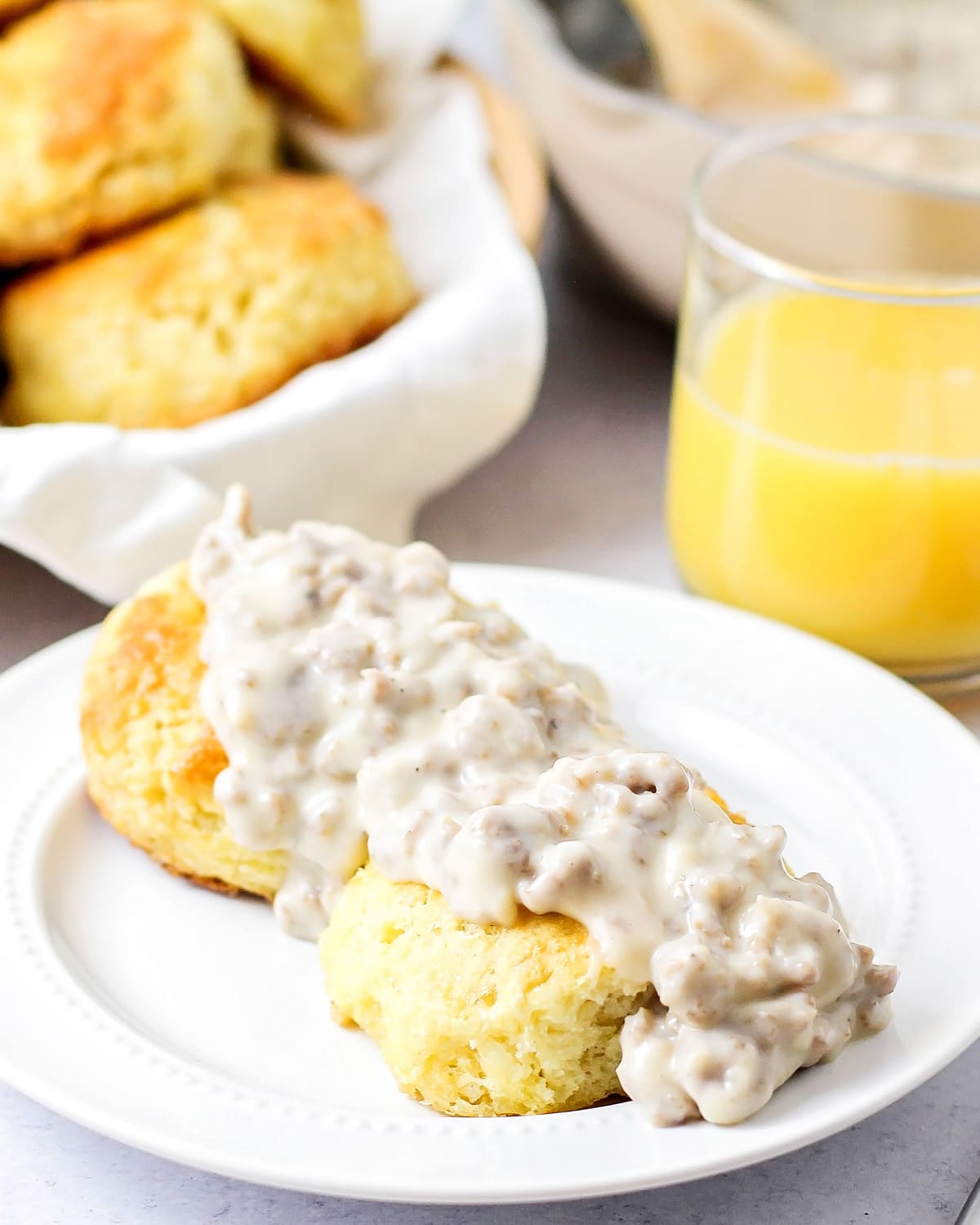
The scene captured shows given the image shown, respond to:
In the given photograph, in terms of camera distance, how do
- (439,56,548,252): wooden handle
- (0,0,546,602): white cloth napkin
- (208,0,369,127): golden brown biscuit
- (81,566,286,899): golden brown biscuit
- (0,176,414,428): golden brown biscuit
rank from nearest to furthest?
(81,566,286,899): golden brown biscuit → (0,0,546,602): white cloth napkin → (0,176,414,428): golden brown biscuit → (208,0,369,127): golden brown biscuit → (439,56,548,252): wooden handle

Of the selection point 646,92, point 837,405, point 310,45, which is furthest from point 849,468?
point 646,92

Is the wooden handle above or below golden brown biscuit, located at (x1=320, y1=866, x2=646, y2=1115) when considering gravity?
above

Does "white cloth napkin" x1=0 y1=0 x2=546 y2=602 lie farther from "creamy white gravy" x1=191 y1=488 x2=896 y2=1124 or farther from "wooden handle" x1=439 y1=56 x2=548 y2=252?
"creamy white gravy" x1=191 y1=488 x2=896 y2=1124

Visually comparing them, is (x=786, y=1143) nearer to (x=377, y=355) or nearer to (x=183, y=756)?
(x=183, y=756)

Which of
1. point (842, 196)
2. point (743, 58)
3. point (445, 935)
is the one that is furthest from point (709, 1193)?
point (743, 58)

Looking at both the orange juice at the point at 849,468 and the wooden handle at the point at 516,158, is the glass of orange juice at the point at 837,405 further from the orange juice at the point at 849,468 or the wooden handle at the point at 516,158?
the wooden handle at the point at 516,158

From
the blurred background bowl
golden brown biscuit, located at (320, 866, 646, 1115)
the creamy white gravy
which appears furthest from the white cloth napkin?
golden brown biscuit, located at (320, 866, 646, 1115)

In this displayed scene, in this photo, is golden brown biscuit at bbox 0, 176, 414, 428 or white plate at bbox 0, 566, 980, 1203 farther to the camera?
golden brown biscuit at bbox 0, 176, 414, 428

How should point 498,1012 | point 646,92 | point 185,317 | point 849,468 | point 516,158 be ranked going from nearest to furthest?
point 498,1012
point 849,468
point 185,317
point 516,158
point 646,92

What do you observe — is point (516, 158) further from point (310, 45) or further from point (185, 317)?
point (185, 317)
